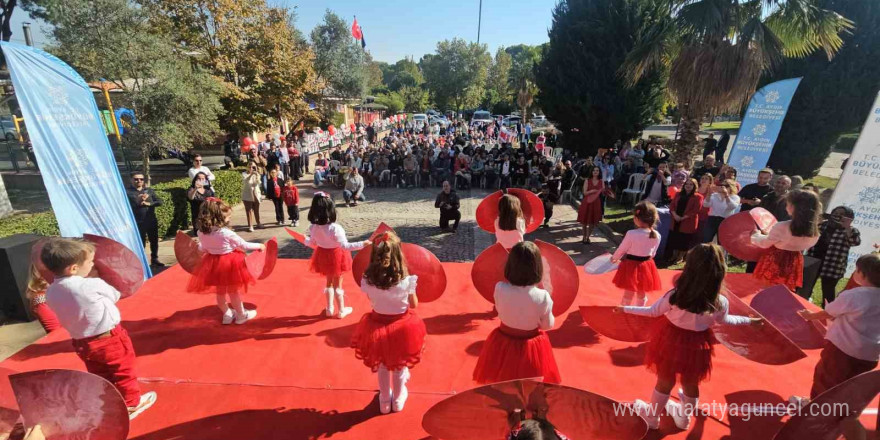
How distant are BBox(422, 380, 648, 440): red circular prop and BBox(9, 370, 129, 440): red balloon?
1.93m

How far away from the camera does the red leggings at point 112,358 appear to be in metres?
3.30

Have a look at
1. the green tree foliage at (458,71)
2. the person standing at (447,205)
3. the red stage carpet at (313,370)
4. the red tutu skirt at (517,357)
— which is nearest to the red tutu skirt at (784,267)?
the red stage carpet at (313,370)

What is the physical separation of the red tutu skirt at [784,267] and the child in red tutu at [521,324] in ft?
11.4

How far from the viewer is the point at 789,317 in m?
3.72

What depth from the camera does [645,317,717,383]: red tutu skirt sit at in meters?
3.08

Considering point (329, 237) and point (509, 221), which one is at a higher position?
point (509, 221)

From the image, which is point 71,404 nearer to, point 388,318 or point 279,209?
point 388,318

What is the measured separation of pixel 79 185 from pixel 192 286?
2.94m

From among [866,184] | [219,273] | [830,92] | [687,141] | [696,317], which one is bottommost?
[219,273]

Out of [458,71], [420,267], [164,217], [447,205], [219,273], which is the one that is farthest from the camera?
[458,71]

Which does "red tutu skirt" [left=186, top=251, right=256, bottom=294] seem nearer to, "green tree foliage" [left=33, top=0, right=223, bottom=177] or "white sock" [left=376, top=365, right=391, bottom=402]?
"white sock" [left=376, top=365, right=391, bottom=402]

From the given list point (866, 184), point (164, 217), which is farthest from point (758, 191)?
point (164, 217)

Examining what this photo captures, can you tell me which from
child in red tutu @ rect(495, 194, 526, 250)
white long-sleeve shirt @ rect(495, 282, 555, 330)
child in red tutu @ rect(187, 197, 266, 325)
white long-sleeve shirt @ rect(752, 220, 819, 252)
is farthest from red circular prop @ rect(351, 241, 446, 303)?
white long-sleeve shirt @ rect(752, 220, 819, 252)

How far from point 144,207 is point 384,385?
654cm
